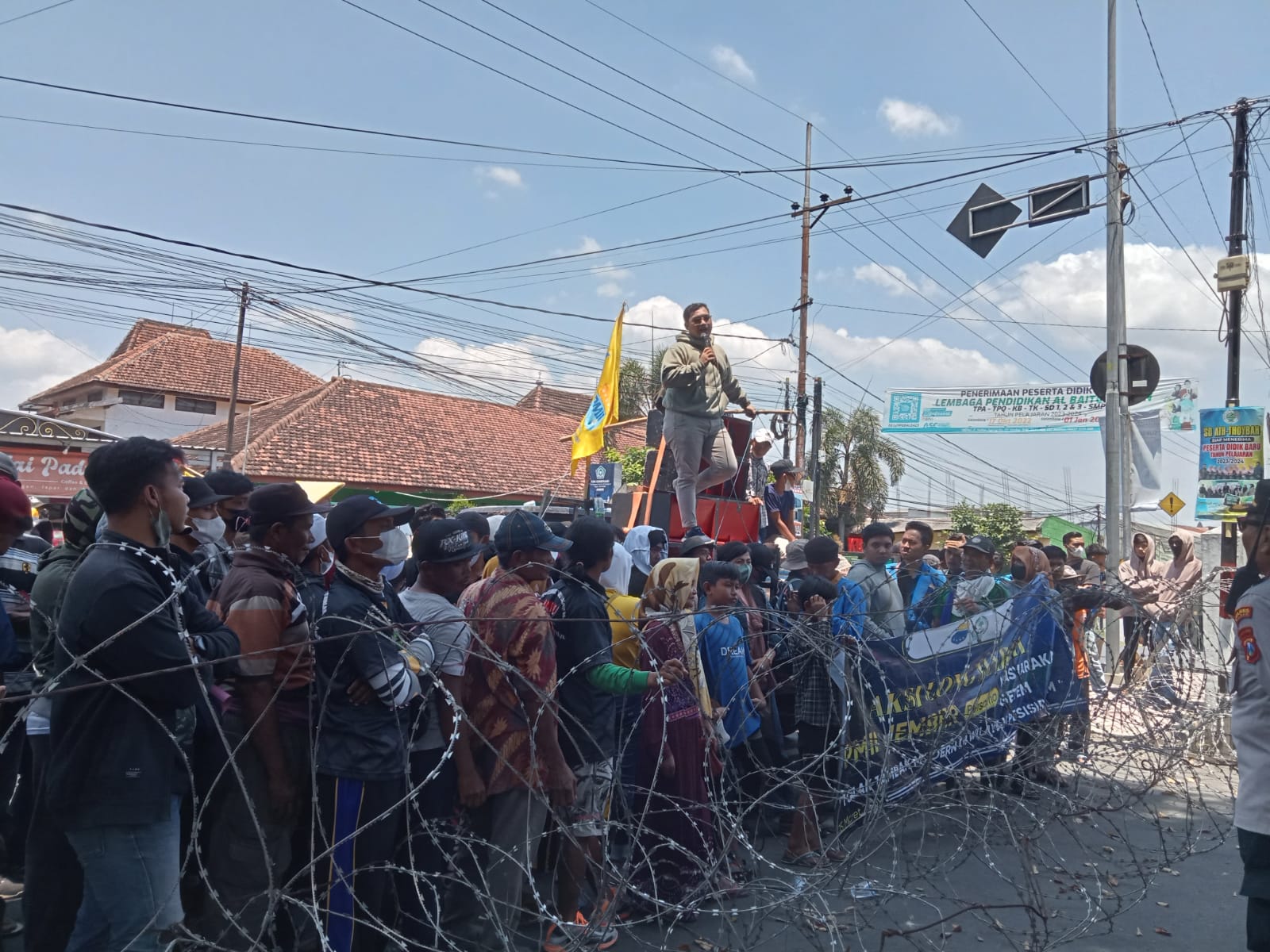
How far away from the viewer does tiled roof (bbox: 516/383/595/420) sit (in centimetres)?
4356

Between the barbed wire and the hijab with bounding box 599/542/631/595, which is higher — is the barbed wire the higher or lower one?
the lower one

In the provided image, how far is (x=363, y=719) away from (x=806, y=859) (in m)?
2.16

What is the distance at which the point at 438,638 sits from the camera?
365cm

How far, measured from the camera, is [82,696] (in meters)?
2.61

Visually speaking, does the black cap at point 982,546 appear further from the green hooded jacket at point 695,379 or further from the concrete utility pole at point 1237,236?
the concrete utility pole at point 1237,236

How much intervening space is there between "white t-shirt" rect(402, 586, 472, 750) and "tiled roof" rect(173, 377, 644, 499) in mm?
20362

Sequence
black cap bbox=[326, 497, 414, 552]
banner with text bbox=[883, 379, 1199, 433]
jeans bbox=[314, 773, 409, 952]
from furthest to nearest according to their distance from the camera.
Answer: banner with text bbox=[883, 379, 1199, 433], black cap bbox=[326, 497, 414, 552], jeans bbox=[314, 773, 409, 952]

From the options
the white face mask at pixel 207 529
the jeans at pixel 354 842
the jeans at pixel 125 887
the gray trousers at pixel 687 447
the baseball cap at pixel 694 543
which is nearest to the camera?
the jeans at pixel 125 887

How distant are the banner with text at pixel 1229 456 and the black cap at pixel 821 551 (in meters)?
7.45

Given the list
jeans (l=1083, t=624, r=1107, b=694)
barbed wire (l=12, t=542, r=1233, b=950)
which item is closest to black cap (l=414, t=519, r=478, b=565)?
barbed wire (l=12, t=542, r=1233, b=950)

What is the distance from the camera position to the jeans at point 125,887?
259cm

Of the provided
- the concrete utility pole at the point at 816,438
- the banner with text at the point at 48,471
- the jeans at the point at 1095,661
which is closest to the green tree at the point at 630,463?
the concrete utility pole at the point at 816,438

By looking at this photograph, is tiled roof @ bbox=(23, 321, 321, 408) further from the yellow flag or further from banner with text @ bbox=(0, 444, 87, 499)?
the yellow flag

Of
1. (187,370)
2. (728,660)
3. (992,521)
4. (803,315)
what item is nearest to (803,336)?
(803,315)
